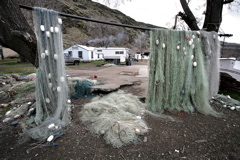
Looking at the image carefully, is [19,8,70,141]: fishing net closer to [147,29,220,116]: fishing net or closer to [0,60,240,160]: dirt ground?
[0,60,240,160]: dirt ground

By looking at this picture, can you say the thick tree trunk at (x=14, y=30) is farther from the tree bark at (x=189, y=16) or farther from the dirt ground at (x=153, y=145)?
the tree bark at (x=189, y=16)

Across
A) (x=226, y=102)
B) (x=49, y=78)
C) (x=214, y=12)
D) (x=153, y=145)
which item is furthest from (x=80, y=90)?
(x=214, y=12)

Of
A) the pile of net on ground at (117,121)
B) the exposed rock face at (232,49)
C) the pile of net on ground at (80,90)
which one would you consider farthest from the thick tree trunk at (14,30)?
the exposed rock face at (232,49)

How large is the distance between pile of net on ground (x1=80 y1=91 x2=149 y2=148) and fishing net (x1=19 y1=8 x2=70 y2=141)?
521 millimetres

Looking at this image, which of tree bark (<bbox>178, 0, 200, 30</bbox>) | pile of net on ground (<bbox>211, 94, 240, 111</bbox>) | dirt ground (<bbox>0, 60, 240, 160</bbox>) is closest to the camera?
dirt ground (<bbox>0, 60, 240, 160</bbox>)

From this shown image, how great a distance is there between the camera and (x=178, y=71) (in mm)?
2990

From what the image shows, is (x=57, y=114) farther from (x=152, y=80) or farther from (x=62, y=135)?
(x=152, y=80)

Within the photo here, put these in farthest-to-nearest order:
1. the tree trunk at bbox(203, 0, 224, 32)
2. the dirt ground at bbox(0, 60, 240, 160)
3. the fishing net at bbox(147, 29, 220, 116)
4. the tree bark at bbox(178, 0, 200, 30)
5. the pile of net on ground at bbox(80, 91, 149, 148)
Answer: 1. the tree bark at bbox(178, 0, 200, 30)
2. the tree trunk at bbox(203, 0, 224, 32)
3. the fishing net at bbox(147, 29, 220, 116)
4. the pile of net on ground at bbox(80, 91, 149, 148)
5. the dirt ground at bbox(0, 60, 240, 160)

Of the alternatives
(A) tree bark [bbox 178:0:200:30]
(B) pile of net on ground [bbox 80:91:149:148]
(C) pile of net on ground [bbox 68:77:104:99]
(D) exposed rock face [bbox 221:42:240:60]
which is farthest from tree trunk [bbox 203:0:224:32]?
(C) pile of net on ground [bbox 68:77:104:99]

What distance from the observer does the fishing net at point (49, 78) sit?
220 centimetres

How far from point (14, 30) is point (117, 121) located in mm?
2512

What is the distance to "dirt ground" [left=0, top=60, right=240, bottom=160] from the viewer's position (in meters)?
1.84

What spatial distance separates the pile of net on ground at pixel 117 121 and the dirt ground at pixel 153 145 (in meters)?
0.11

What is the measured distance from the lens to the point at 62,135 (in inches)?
87.0
